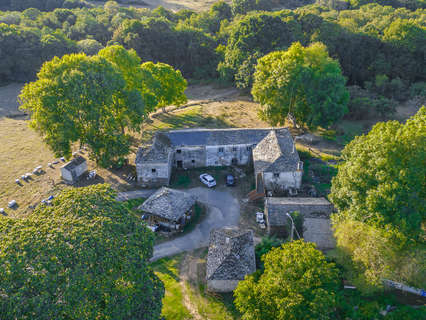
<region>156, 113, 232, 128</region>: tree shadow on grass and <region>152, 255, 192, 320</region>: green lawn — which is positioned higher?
<region>156, 113, 232, 128</region>: tree shadow on grass

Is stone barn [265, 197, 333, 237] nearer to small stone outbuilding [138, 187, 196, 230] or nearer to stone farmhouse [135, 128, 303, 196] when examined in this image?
stone farmhouse [135, 128, 303, 196]

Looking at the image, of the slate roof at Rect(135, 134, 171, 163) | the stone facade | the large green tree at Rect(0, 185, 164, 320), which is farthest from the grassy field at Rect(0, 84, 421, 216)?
the large green tree at Rect(0, 185, 164, 320)

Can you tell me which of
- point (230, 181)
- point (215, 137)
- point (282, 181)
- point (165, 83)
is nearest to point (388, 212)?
point (282, 181)

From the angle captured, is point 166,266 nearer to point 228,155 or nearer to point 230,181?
point 230,181

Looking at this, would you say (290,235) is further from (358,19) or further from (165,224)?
(358,19)

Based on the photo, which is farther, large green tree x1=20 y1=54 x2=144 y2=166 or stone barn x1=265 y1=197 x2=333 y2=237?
large green tree x1=20 y1=54 x2=144 y2=166
